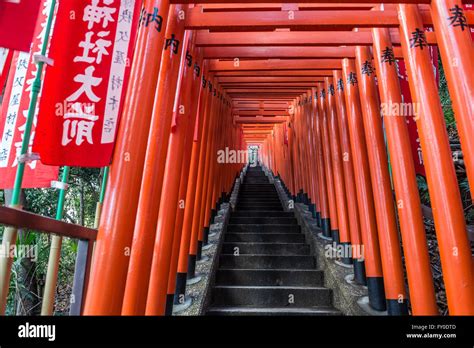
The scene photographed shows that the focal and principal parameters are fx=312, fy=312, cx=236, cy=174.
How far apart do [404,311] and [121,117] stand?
9.33 ft

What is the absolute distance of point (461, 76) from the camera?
216 centimetres

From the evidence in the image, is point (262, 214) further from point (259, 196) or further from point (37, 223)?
point (37, 223)

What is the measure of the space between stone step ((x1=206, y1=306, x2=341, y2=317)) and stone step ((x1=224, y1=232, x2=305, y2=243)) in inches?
67.1

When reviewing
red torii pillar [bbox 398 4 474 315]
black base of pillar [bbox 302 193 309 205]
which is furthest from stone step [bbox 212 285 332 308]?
black base of pillar [bbox 302 193 309 205]

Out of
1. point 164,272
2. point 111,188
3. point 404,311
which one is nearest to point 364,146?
point 404,311

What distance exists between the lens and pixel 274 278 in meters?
4.07

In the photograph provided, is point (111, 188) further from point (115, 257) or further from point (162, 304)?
point (162, 304)

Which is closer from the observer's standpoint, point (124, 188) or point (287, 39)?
point (124, 188)

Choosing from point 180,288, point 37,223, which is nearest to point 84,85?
point 37,223

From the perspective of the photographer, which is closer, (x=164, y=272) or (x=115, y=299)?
(x=115, y=299)

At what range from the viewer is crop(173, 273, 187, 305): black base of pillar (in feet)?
11.2

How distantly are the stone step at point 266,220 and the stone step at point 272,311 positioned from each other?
2.58 m

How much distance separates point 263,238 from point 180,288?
2.06m

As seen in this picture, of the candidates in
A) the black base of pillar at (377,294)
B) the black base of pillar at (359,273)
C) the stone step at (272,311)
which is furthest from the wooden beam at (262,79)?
the stone step at (272,311)
